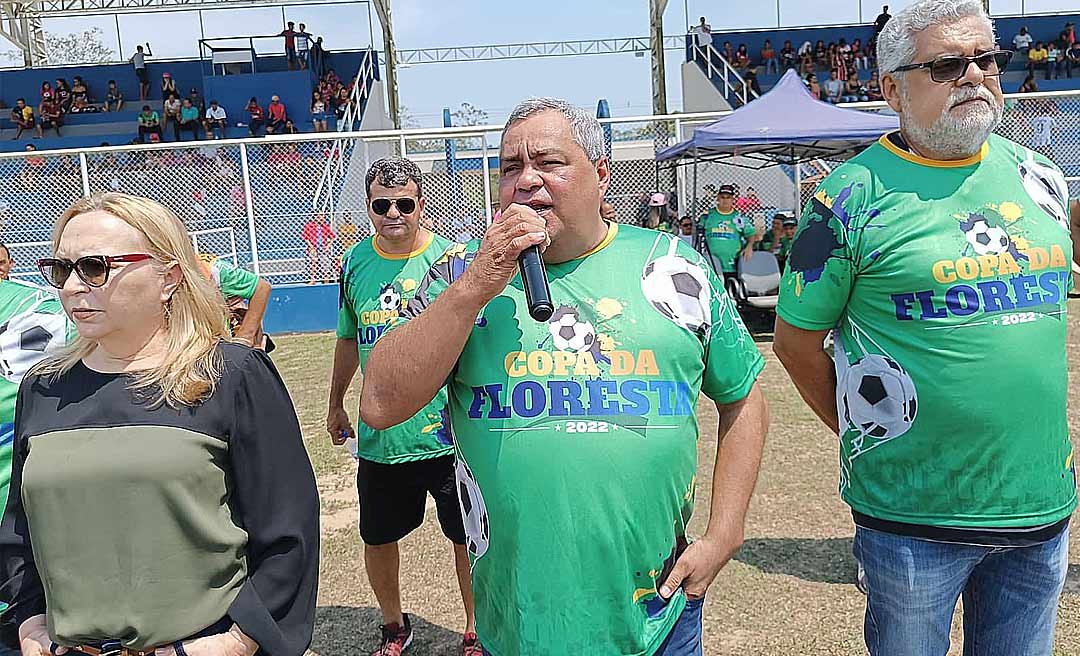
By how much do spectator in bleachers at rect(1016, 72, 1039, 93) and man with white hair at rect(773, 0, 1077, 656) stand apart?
22.5 m

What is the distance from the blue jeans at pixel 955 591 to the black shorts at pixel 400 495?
5.77 feet

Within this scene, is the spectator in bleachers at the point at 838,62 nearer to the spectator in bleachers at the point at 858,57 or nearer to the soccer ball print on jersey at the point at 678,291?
the spectator in bleachers at the point at 858,57

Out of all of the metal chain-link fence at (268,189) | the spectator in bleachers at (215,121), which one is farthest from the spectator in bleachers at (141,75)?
the metal chain-link fence at (268,189)

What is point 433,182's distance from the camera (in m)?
13.5

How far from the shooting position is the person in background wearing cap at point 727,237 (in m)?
12.2

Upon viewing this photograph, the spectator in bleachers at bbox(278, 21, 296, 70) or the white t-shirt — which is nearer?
the white t-shirt

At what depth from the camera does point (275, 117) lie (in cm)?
2302

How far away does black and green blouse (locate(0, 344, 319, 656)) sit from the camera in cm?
196

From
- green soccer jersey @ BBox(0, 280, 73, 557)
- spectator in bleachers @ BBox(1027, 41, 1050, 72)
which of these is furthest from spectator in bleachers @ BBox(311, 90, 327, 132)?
green soccer jersey @ BBox(0, 280, 73, 557)

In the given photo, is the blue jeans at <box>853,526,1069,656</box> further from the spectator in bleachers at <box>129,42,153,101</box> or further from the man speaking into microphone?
the spectator in bleachers at <box>129,42,153,101</box>

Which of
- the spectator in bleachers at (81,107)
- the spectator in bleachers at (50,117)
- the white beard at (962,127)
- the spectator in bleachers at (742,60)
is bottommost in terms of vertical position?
the white beard at (962,127)

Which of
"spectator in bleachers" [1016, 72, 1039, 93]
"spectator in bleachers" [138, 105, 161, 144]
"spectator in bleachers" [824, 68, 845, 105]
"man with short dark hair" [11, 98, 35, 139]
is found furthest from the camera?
"man with short dark hair" [11, 98, 35, 139]

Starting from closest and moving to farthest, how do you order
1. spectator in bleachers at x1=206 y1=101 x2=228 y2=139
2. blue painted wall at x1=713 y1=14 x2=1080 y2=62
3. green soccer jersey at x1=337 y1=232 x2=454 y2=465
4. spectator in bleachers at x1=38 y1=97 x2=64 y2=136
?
green soccer jersey at x1=337 y1=232 x2=454 y2=465, spectator in bleachers at x1=206 y1=101 x2=228 y2=139, spectator in bleachers at x1=38 y1=97 x2=64 y2=136, blue painted wall at x1=713 y1=14 x2=1080 y2=62

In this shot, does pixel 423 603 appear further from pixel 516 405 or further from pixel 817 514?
pixel 516 405
